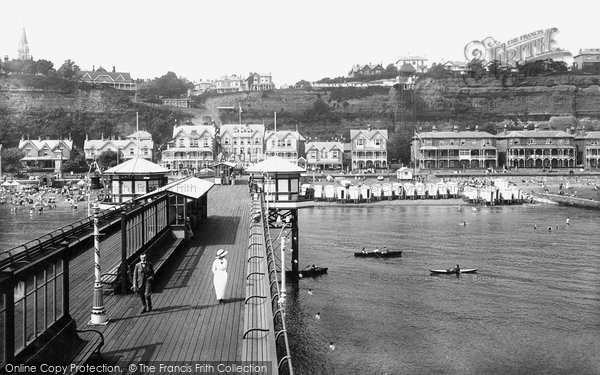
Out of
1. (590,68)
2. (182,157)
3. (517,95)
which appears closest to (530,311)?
(182,157)

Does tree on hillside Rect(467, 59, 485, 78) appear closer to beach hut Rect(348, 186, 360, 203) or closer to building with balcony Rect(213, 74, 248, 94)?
building with balcony Rect(213, 74, 248, 94)

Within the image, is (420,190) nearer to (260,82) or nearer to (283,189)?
(283,189)

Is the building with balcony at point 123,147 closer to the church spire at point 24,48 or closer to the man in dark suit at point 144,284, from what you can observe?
the church spire at point 24,48

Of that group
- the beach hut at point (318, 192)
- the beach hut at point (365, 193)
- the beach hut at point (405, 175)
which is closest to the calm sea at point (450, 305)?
the beach hut at point (365, 193)

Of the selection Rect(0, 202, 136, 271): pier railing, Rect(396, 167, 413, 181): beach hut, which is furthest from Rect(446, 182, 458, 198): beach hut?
Rect(0, 202, 136, 271): pier railing

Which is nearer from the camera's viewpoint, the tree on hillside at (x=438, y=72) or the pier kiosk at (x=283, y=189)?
the pier kiosk at (x=283, y=189)

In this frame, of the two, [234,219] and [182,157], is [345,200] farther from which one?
[234,219]
